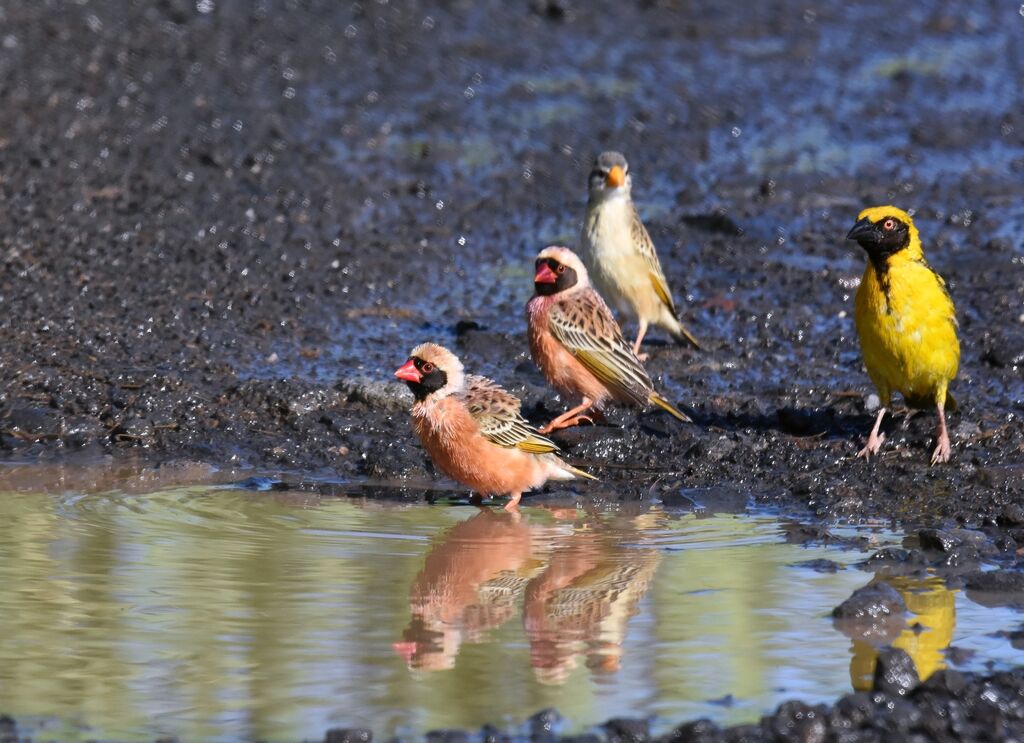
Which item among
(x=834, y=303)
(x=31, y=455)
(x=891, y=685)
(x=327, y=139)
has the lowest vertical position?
(x=891, y=685)

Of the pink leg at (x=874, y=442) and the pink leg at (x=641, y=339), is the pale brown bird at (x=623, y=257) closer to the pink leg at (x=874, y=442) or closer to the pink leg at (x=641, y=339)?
the pink leg at (x=641, y=339)

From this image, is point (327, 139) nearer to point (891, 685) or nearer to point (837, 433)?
point (837, 433)

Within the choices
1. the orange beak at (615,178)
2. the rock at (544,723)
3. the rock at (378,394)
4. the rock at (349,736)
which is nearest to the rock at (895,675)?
the rock at (544,723)

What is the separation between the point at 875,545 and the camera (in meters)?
7.23

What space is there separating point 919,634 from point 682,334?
463 centimetres

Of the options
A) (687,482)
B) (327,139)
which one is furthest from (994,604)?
(327,139)

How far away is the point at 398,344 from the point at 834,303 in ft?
9.51

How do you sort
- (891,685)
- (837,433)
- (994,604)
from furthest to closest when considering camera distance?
(837,433) → (994,604) → (891,685)

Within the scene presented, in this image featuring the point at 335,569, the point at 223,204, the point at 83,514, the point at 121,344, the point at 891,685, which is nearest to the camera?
the point at 891,685

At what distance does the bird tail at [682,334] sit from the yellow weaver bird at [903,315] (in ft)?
6.91

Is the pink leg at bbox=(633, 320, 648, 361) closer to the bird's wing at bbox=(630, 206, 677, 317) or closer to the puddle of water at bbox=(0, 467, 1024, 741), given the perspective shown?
the bird's wing at bbox=(630, 206, 677, 317)

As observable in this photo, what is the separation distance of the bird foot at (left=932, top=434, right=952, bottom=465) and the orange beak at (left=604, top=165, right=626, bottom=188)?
3257 millimetres

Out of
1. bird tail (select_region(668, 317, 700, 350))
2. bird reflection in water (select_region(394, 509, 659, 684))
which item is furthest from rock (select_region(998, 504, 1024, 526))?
bird tail (select_region(668, 317, 700, 350))

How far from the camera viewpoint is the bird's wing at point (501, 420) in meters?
7.93
